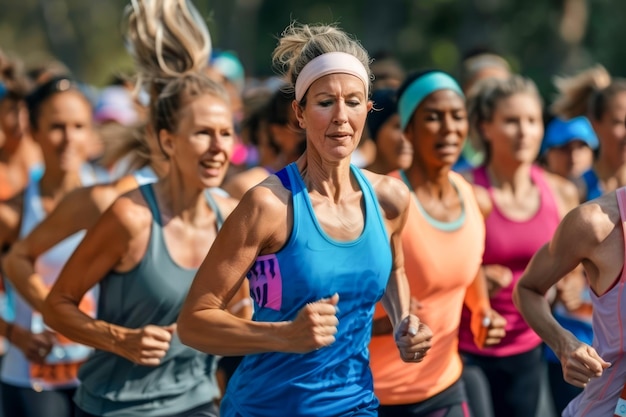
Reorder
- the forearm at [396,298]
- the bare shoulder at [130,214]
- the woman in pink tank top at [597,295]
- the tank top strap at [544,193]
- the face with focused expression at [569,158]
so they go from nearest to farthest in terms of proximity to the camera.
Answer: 1. the woman in pink tank top at [597,295]
2. the forearm at [396,298]
3. the bare shoulder at [130,214]
4. the tank top strap at [544,193]
5. the face with focused expression at [569,158]

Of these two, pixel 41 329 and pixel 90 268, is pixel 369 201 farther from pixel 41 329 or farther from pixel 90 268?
pixel 41 329

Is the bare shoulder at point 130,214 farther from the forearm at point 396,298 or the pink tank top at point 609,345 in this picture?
the pink tank top at point 609,345

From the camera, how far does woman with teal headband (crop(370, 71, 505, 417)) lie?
17.2 feet

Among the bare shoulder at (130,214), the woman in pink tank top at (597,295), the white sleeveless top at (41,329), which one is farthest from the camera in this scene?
the white sleeveless top at (41,329)

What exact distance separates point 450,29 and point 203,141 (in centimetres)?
2210

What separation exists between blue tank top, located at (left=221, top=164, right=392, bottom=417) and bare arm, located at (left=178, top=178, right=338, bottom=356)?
7cm

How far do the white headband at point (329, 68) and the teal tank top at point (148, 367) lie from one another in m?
1.04

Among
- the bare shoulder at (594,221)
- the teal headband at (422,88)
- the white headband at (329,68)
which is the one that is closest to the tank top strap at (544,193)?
the teal headband at (422,88)

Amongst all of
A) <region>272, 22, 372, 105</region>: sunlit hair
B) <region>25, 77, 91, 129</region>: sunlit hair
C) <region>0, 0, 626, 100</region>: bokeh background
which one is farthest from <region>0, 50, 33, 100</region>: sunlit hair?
<region>0, 0, 626, 100</region>: bokeh background

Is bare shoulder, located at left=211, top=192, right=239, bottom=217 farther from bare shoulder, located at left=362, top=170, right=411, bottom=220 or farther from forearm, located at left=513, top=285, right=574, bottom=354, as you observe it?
forearm, located at left=513, top=285, right=574, bottom=354

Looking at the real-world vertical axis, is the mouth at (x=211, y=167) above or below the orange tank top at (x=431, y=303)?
above

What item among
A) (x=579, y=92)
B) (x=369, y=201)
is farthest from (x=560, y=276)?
(x=579, y=92)

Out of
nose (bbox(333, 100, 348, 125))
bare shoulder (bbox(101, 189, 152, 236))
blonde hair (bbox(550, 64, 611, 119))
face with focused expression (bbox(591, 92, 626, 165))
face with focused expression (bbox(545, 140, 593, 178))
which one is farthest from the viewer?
face with focused expression (bbox(545, 140, 593, 178))

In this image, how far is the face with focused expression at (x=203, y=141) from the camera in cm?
507
